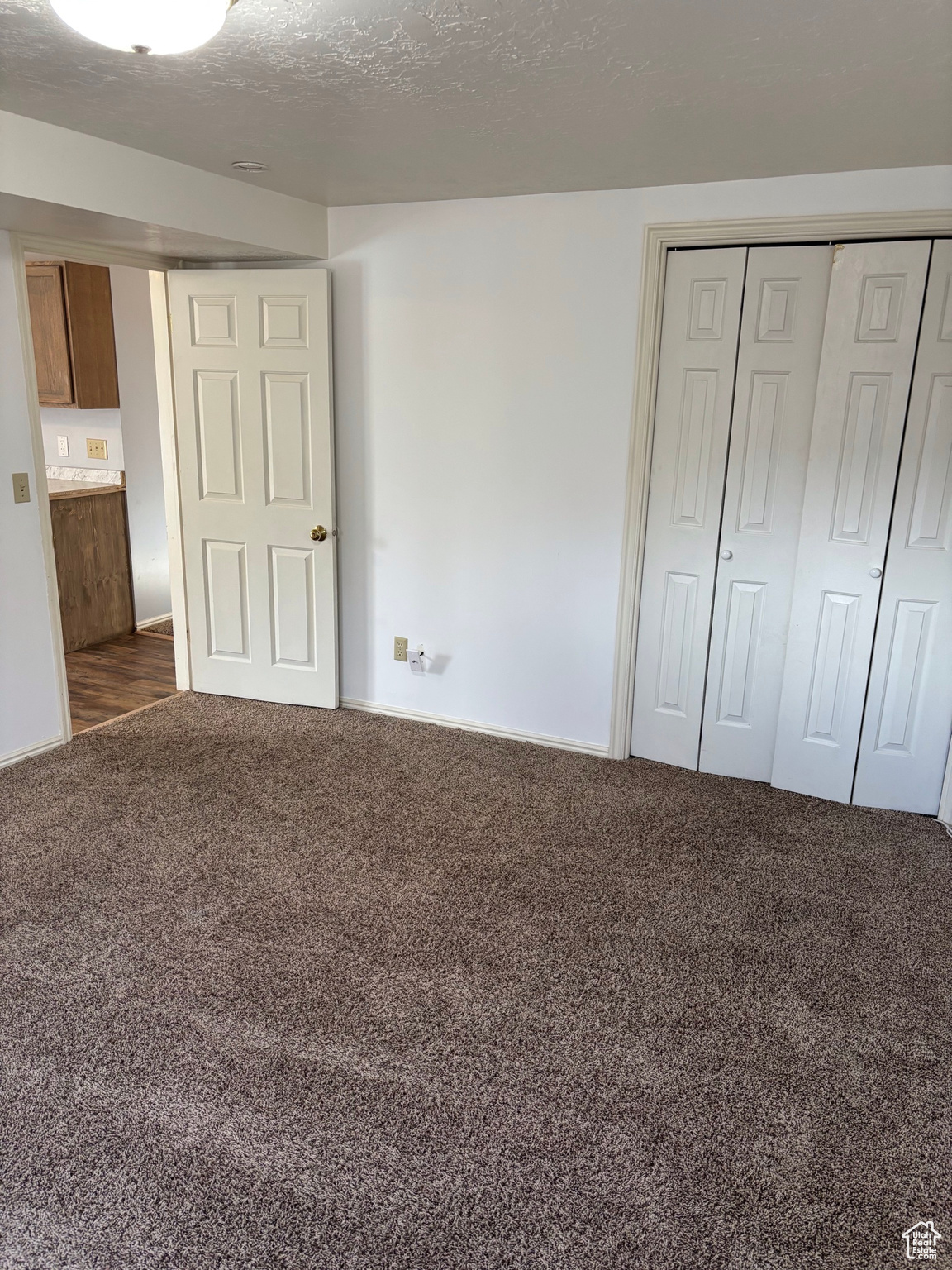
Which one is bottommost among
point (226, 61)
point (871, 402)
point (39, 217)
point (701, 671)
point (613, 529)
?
point (701, 671)

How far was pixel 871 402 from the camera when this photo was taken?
3154 millimetres

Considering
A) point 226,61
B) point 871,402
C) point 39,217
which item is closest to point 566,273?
point 871,402

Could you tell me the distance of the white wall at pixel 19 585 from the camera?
3.38 meters

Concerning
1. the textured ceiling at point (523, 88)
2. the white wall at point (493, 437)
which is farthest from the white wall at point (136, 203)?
the white wall at point (493, 437)

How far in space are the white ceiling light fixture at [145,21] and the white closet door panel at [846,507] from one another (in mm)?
2379

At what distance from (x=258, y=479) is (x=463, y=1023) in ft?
8.91

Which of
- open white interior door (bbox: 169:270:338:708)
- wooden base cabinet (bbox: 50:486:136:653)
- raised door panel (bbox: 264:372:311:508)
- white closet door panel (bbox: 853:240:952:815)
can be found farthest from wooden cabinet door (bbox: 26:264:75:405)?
white closet door panel (bbox: 853:240:952:815)

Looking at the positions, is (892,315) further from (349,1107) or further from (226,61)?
(349,1107)

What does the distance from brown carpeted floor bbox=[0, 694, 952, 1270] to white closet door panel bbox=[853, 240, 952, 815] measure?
21 cm

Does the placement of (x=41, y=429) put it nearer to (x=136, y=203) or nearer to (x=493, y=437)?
(x=136, y=203)

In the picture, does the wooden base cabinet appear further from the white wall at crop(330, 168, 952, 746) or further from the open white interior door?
the white wall at crop(330, 168, 952, 746)

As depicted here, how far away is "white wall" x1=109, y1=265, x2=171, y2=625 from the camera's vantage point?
522cm

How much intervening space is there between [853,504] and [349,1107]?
2.63 m

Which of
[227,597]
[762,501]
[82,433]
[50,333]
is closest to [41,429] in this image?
[227,597]
